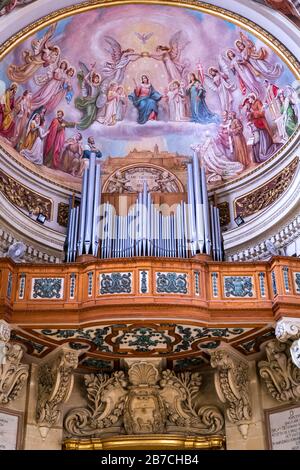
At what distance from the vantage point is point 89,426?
14281mm

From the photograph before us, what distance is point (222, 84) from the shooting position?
17344 millimetres

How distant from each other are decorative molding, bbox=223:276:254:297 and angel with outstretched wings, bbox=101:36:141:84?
773cm

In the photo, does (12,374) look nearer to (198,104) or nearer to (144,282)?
(144,282)

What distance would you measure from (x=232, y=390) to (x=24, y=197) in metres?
6.97

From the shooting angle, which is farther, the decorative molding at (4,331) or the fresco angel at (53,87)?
the fresco angel at (53,87)

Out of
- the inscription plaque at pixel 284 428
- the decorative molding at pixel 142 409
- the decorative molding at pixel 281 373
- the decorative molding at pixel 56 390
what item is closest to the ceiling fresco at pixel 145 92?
the decorative molding at pixel 281 373

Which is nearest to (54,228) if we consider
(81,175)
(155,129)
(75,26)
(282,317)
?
(81,175)

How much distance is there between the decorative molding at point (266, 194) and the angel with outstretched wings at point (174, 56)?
4.10m

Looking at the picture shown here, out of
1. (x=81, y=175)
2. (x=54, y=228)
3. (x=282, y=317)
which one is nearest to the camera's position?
(x=282, y=317)

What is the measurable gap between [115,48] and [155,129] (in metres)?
2.50

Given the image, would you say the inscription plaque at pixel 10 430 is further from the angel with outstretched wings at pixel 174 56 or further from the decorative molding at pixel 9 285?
the angel with outstretched wings at pixel 174 56

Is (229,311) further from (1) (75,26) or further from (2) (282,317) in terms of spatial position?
(1) (75,26)

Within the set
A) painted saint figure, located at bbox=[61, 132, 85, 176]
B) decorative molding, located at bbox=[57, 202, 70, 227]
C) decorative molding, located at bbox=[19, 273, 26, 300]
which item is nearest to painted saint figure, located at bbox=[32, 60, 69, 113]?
painted saint figure, located at bbox=[61, 132, 85, 176]

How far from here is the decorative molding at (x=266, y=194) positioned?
604 inches
